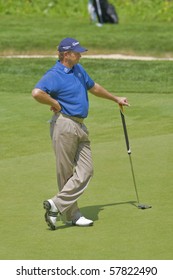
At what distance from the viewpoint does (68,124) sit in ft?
36.7

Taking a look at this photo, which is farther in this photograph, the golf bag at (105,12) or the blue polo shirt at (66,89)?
the golf bag at (105,12)

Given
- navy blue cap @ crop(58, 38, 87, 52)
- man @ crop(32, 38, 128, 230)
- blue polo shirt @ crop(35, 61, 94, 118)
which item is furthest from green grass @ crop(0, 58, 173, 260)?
navy blue cap @ crop(58, 38, 87, 52)

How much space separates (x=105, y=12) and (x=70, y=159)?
18.7m

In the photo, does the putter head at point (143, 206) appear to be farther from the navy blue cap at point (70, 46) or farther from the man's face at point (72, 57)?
the navy blue cap at point (70, 46)

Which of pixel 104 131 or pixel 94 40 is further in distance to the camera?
pixel 94 40

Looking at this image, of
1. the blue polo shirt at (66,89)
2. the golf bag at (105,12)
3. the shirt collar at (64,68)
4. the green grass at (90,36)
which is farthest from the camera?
the golf bag at (105,12)

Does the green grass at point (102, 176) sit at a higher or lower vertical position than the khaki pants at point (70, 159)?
lower

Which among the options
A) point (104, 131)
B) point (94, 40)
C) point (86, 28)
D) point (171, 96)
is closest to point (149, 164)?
point (104, 131)

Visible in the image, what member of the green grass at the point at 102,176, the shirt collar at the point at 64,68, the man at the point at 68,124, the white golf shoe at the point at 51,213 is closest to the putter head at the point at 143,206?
the green grass at the point at 102,176

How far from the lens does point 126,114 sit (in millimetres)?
17375

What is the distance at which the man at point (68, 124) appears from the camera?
11.1 meters

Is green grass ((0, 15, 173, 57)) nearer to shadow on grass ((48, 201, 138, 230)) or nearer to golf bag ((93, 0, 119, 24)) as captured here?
golf bag ((93, 0, 119, 24))
